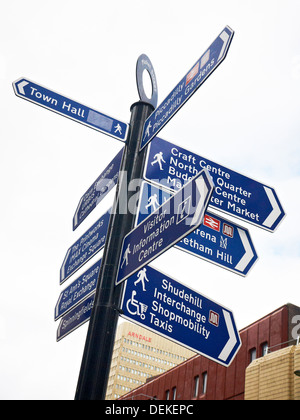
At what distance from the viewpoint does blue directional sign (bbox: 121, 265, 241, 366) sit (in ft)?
14.4

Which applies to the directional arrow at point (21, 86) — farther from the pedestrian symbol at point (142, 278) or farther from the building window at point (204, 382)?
the building window at point (204, 382)

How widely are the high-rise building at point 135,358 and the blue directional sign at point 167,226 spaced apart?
142989 millimetres

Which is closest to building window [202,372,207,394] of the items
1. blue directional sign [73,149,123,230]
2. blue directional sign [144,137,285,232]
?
blue directional sign [73,149,123,230]

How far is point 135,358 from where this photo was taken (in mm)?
151625

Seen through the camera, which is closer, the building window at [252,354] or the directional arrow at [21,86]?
the directional arrow at [21,86]

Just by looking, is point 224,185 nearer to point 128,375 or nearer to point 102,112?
point 102,112

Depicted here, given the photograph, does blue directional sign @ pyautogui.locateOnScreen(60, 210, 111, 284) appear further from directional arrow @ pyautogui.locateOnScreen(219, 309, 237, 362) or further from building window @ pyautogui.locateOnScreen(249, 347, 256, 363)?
building window @ pyautogui.locateOnScreen(249, 347, 256, 363)

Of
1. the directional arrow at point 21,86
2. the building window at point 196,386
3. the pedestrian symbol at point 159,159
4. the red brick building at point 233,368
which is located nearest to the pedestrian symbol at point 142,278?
the pedestrian symbol at point 159,159

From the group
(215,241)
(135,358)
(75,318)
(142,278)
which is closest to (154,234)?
(142,278)

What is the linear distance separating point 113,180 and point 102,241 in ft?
2.25

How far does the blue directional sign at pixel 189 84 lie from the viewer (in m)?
4.50

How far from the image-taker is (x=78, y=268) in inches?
228

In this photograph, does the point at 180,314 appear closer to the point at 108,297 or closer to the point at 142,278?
the point at 142,278
